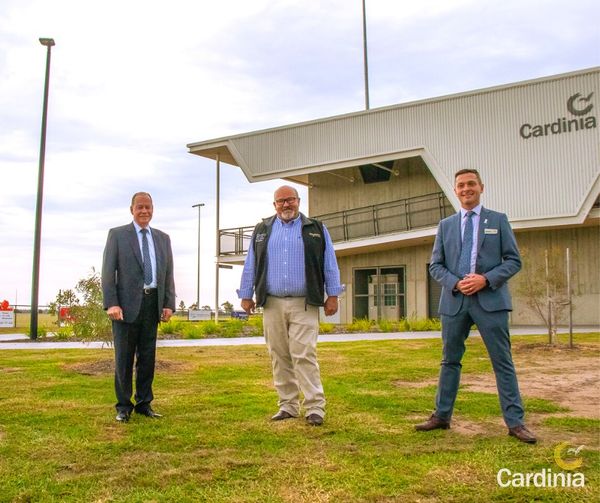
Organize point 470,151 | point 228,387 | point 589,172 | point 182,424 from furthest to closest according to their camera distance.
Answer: point 470,151 → point 589,172 → point 228,387 → point 182,424

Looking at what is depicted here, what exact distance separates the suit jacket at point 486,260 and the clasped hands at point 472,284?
0.05 meters

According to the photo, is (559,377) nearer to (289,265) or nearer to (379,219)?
(289,265)

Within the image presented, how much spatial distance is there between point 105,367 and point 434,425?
5.97 meters

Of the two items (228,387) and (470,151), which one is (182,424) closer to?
(228,387)

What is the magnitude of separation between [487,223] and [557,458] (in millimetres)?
1736

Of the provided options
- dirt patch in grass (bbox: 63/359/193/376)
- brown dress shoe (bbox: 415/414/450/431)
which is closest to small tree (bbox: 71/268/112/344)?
dirt patch in grass (bbox: 63/359/193/376)

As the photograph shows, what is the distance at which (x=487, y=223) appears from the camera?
4977 mm

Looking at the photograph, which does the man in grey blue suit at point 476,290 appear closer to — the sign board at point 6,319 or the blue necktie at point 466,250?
the blue necktie at point 466,250

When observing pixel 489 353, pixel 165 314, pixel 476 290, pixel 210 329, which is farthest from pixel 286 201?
pixel 210 329

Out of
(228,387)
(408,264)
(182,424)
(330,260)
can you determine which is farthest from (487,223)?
(408,264)

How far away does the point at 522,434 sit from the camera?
461 centimetres

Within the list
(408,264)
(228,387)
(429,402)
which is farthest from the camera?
(408,264)

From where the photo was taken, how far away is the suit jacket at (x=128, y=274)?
5.78m

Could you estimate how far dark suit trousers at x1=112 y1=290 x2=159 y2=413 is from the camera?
5.80m
